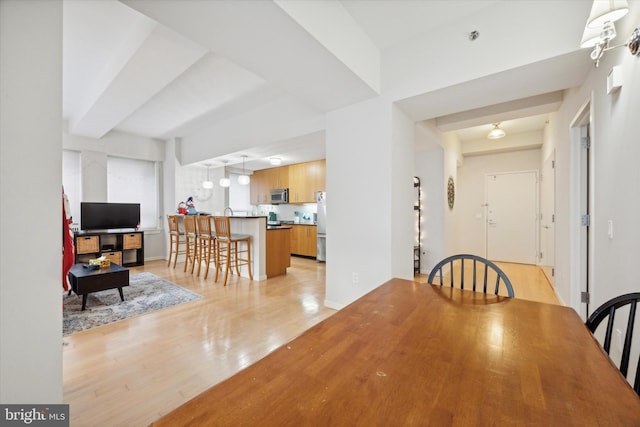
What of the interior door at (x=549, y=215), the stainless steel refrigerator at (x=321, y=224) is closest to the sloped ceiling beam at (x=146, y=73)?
the stainless steel refrigerator at (x=321, y=224)

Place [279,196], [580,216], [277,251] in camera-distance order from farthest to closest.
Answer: [279,196] < [277,251] < [580,216]

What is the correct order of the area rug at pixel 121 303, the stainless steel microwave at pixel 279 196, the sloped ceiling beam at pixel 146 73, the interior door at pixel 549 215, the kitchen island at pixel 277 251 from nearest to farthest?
1. the sloped ceiling beam at pixel 146 73
2. the area rug at pixel 121 303
3. the interior door at pixel 549 215
4. the kitchen island at pixel 277 251
5. the stainless steel microwave at pixel 279 196

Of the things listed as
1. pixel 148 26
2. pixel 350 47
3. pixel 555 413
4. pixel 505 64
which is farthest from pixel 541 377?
pixel 148 26

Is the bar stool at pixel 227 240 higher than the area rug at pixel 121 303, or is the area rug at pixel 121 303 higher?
the bar stool at pixel 227 240

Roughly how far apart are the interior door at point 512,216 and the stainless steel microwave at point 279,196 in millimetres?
4734

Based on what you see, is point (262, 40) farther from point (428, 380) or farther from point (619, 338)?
point (619, 338)

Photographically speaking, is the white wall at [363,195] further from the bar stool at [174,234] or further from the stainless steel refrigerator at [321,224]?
the bar stool at [174,234]

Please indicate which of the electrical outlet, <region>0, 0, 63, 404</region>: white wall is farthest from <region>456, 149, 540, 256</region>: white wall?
<region>0, 0, 63, 404</region>: white wall

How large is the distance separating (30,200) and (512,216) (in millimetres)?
7026

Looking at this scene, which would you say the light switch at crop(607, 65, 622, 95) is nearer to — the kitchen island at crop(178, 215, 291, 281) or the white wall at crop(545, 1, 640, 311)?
the white wall at crop(545, 1, 640, 311)

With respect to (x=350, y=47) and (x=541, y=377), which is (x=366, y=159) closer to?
(x=350, y=47)

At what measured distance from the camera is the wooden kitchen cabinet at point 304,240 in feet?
20.5

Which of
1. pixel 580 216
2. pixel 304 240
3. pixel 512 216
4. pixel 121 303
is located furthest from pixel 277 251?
pixel 512 216

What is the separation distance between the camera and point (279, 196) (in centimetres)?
681
